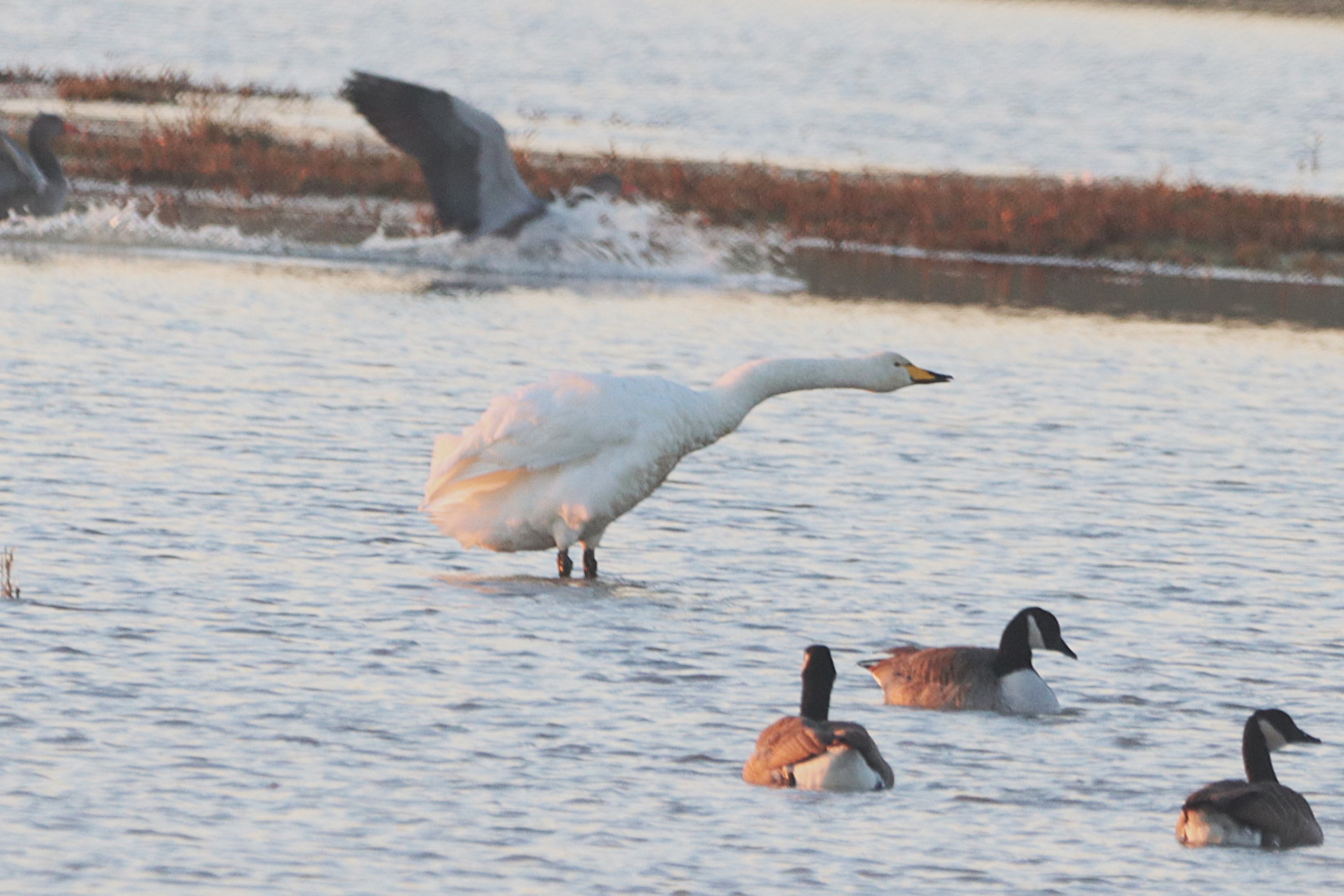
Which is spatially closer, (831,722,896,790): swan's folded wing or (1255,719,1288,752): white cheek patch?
(831,722,896,790): swan's folded wing

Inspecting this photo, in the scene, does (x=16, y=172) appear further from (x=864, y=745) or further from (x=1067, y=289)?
(x=864, y=745)

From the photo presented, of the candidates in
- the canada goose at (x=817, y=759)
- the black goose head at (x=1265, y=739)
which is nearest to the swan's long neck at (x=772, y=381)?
the canada goose at (x=817, y=759)

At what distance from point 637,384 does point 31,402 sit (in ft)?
17.0

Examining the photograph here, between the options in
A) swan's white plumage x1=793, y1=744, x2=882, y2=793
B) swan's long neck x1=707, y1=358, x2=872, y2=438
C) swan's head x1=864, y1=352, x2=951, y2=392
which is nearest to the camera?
swan's white plumage x1=793, y1=744, x2=882, y2=793

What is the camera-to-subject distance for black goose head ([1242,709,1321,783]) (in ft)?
25.1

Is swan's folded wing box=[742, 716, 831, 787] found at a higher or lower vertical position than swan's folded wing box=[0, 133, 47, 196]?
lower

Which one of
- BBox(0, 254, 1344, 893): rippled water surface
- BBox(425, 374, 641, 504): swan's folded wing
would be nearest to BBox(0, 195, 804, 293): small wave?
BBox(0, 254, 1344, 893): rippled water surface

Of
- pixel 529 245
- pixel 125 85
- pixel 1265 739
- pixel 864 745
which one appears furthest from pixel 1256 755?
pixel 125 85

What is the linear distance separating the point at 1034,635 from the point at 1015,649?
282mm

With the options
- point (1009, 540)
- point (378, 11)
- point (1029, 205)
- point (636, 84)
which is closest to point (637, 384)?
point (1009, 540)

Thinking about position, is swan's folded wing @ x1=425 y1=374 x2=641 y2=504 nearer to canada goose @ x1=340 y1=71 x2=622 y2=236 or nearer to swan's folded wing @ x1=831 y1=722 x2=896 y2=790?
swan's folded wing @ x1=831 y1=722 x2=896 y2=790

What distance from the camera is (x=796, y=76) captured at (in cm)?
5316

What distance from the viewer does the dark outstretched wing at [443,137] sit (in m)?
20.8

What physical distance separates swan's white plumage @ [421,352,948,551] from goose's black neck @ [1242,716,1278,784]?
301cm
